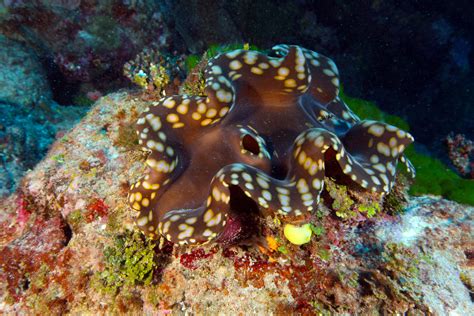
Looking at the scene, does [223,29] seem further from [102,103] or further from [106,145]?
[106,145]

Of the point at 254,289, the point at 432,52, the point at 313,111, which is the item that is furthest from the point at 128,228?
the point at 432,52

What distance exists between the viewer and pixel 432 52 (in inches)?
543

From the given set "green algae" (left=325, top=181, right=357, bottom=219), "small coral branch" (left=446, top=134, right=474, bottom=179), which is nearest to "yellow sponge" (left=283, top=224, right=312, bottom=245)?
"green algae" (left=325, top=181, right=357, bottom=219)

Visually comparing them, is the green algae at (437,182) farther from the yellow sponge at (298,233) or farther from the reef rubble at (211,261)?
the yellow sponge at (298,233)

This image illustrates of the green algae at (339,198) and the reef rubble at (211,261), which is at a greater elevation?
the green algae at (339,198)

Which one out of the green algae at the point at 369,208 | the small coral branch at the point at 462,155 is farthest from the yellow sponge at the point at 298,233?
the small coral branch at the point at 462,155

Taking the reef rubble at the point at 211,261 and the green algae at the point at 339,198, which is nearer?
the reef rubble at the point at 211,261

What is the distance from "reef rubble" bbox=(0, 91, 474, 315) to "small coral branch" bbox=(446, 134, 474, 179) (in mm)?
4575

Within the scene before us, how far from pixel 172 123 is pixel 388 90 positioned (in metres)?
14.2

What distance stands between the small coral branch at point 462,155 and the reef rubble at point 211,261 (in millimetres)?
4575

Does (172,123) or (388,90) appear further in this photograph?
(388,90)

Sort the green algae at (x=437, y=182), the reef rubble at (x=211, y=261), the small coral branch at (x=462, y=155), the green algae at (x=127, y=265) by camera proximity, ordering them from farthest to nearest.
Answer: the small coral branch at (x=462, y=155)
the green algae at (x=437, y=182)
the green algae at (x=127, y=265)
the reef rubble at (x=211, y=261)

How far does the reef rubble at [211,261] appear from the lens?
7.48 feet

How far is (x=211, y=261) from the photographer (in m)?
2.49
